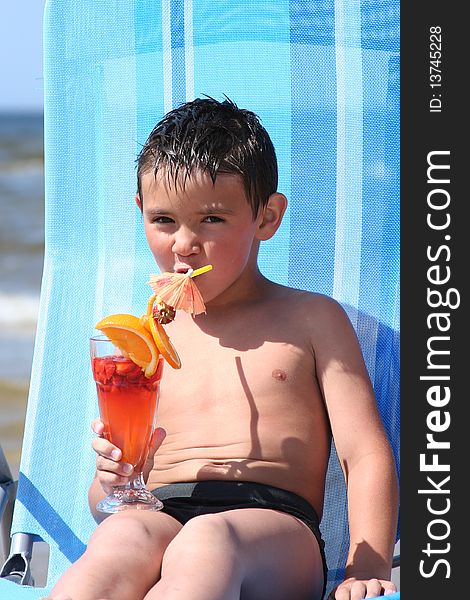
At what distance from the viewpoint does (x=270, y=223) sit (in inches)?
82.7

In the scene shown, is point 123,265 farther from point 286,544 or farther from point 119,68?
point 286,544

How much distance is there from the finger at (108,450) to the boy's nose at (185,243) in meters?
0.35

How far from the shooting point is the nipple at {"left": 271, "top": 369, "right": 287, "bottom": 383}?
2.00 meters

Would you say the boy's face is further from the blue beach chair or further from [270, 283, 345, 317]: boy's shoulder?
the blue beach chair

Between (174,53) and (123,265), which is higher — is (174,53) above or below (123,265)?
above

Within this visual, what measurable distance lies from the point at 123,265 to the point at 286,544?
926mm

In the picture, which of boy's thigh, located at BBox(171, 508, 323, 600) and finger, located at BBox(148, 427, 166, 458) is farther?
finger, located at BBox(148, 427, 166, 458)

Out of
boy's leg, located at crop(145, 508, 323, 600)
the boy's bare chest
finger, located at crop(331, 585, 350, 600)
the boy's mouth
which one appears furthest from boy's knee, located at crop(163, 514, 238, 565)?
the boy's mouth

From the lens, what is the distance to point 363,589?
1.71m

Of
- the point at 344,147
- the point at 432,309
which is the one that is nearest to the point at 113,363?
the point at 432,309

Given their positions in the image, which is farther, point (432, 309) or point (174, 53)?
point (174, 53)

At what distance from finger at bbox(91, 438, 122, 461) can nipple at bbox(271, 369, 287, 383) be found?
327 millimetres

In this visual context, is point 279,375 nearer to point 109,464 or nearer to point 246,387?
point 246,387

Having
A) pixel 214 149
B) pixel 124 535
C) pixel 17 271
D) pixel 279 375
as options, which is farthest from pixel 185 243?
pixel 17 271
